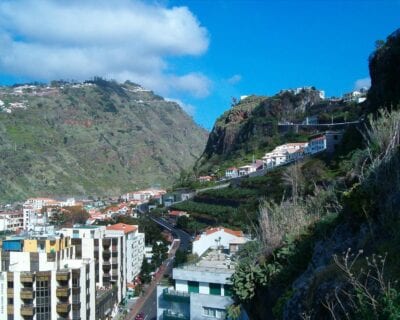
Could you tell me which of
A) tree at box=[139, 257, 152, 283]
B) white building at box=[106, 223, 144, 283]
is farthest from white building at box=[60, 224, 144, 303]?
tree at box=[139, 257, 152, 283]

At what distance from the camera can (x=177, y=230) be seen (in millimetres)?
50406

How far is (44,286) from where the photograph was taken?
77.8 ft

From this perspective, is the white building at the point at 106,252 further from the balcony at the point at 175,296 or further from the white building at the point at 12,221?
the white building at the point at 12,221

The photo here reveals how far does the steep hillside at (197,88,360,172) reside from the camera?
72.0m

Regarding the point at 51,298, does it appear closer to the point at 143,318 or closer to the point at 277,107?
the point at 143,318

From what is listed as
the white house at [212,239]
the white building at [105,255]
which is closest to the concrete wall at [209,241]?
the white house at [212,239]

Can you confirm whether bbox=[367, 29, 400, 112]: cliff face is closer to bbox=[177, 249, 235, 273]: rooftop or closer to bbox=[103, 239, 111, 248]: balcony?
bbox=[177, 249, 235, 273]: rooftop

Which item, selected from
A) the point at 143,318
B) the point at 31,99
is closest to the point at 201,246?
the point at 143,318

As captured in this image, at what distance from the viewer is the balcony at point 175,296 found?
20766 mm

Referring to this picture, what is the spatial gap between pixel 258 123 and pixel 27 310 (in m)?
60.3

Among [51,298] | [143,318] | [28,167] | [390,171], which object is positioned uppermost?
[28,167]

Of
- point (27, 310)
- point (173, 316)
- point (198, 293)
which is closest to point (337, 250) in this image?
point (198, 293)

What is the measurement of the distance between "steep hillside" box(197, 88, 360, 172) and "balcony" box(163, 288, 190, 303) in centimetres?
4559

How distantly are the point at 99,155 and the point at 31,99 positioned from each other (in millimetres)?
39431
